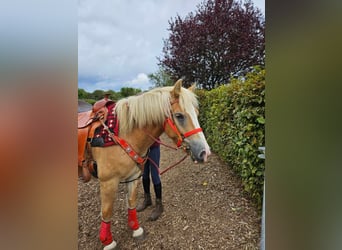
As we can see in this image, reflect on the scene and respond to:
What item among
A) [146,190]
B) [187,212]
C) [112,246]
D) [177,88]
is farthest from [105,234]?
[177,88]

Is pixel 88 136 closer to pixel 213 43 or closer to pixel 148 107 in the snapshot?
pixel 148 107

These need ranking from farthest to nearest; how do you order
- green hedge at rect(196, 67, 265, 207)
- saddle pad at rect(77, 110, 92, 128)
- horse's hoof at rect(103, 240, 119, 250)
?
saddle pad at rect(77, 110, 92, 128) < horse's hoof at rect(103, 240, 119, 250) < green hedge at rect(196, 67, 265, 207)

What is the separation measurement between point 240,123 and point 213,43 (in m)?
0.38

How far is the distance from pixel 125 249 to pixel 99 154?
0.43 meters

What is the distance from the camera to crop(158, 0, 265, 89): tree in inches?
31.3

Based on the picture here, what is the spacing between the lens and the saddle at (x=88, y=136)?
935mm

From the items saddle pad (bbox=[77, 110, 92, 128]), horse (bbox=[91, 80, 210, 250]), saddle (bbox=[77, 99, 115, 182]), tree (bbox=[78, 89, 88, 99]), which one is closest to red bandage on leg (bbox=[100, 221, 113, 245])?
horse (bbox=[91, 80, 210, 250])

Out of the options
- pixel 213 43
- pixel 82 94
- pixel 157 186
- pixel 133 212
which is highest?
pixel 213 43

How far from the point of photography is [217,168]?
94 centimetres

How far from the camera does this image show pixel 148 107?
0.88 metres

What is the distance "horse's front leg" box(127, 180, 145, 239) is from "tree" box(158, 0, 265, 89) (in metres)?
0.54

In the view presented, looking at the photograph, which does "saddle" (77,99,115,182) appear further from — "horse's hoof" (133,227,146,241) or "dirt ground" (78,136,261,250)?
"horse's hoof" (133,227,146,241)
